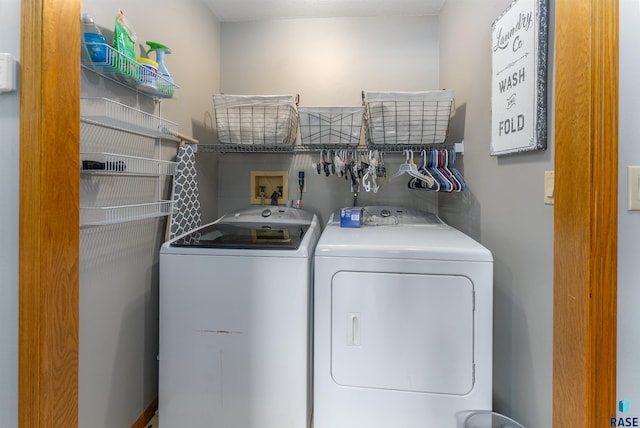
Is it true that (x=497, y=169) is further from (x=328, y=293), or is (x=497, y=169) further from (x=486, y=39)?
(x=328, y=293)

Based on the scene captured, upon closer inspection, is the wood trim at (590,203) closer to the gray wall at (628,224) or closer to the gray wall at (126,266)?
the gray wall at (628,224)

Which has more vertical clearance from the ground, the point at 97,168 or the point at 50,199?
the point at 97,168

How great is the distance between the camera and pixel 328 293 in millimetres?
1319

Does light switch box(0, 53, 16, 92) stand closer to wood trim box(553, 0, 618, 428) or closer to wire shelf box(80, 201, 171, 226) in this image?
wire shelf box(80, 201, 171, 226)

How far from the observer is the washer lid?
141 cm

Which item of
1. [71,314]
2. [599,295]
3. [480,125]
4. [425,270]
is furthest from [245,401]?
[480,125]

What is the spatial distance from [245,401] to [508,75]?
184 cm

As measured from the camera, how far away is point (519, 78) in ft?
4.19

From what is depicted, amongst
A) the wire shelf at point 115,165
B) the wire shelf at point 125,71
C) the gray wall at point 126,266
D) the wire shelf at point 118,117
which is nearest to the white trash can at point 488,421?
the gray wall at point 126,266

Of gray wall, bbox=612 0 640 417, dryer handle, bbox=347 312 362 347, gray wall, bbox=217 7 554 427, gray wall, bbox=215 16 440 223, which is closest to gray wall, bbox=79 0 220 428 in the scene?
gray wall, bbox=215 16 440 223

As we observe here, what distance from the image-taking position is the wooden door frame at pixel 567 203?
94cm

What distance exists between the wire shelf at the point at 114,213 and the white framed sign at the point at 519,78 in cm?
166

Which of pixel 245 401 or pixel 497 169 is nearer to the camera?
pixel 245 401

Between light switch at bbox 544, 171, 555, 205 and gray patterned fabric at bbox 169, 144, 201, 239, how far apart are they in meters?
1.73
